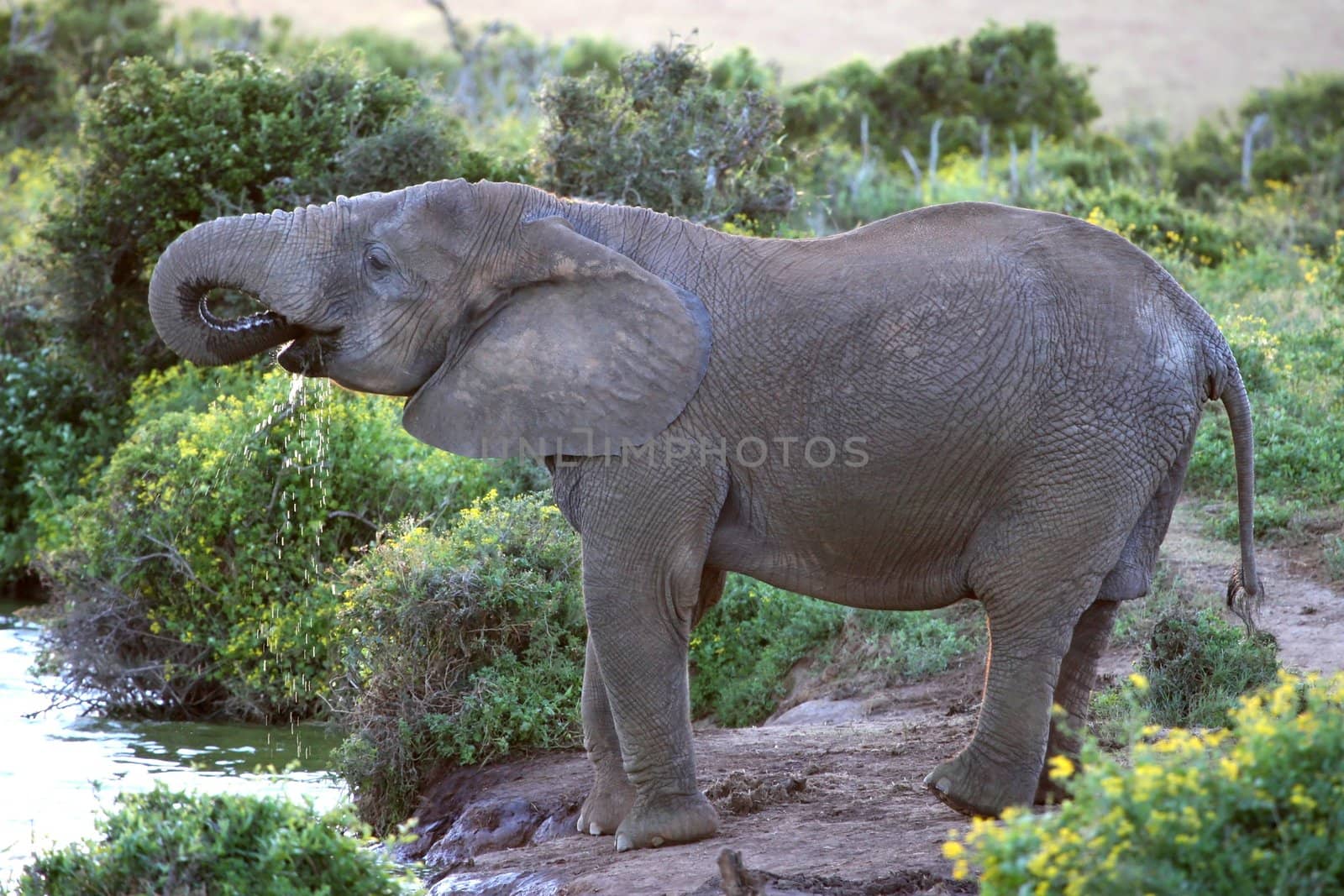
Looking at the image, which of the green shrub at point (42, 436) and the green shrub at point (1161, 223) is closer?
the green shrub at point (42, 436)

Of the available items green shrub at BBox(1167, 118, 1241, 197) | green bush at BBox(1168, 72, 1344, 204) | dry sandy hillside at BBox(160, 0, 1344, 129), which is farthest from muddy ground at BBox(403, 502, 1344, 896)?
dry sandy hillside at BBox(160, 0, 1344, 129)

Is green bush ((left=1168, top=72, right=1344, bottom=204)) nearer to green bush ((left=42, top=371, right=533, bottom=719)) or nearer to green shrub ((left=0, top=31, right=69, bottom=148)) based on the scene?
green bush ((left=42, top=371, right=533, bottom=719))

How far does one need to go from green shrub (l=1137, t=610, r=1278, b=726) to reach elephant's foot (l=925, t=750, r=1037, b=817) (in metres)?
1.96

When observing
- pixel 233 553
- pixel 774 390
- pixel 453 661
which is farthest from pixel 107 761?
pixel 774 390

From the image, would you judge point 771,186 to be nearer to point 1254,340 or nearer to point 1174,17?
point 1254,340

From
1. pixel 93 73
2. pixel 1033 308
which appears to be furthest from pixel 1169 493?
pixel 93 73

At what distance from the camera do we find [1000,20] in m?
87.2

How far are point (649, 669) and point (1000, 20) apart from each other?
86.5 m

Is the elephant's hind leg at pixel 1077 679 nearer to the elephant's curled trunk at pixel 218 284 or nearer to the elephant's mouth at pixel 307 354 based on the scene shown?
the elephant's mouth at pixel 307 354

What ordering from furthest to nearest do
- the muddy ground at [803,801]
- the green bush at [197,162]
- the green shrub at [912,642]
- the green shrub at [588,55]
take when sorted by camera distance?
1. the green shrub at [588,55]
2. the green bush at [197,162]
3. the green shrub at [912,642]
4. the muddy ground at [803,801]

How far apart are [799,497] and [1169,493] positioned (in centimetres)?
142

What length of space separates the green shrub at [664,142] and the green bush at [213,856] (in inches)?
325

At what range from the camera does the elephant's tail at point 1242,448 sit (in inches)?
235

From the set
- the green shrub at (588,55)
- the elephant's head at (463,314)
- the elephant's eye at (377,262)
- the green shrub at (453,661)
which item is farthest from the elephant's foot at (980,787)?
the green shrub at (588,55)
